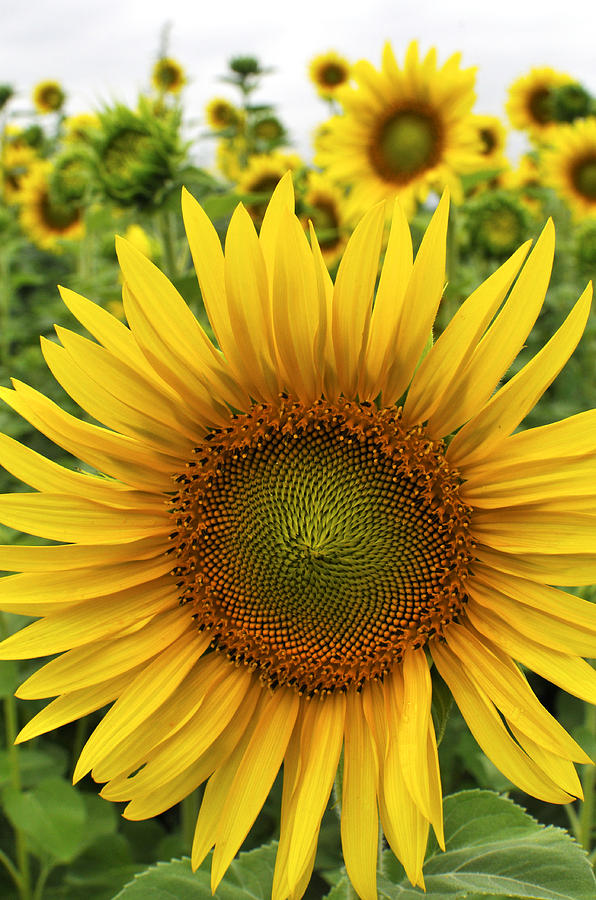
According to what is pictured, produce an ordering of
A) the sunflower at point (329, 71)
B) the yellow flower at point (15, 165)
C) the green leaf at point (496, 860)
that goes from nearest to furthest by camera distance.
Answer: the green leaf at point (496, 860) < the sunflower at point (329, 71) < the yellow flower at point (15, 165)

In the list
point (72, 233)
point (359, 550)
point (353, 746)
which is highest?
point (72, 233)

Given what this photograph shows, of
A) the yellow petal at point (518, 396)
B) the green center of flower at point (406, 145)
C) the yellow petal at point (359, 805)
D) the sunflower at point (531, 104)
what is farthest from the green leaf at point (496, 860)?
the sunflower at point (531, 104)

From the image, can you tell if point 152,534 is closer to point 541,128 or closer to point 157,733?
point 157,733

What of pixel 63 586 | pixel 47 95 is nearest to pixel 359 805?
pixel 63 586

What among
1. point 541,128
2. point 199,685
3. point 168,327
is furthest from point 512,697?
point 541,128

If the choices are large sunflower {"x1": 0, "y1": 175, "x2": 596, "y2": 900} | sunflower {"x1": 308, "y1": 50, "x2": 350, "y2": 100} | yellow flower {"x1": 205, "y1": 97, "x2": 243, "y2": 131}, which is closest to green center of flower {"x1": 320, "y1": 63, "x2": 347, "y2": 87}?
sunflower {"x1": 308, "y1": 50, "x2": 350, "y2": 100}

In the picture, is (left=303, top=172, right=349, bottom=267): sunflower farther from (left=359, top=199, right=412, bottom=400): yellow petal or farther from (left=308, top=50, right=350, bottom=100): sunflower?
(left=308, top=50, right=350, bottom=100): sunflower

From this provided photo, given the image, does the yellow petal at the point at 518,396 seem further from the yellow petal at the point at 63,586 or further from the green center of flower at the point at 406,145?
the green center of flower at the point at 406,145
